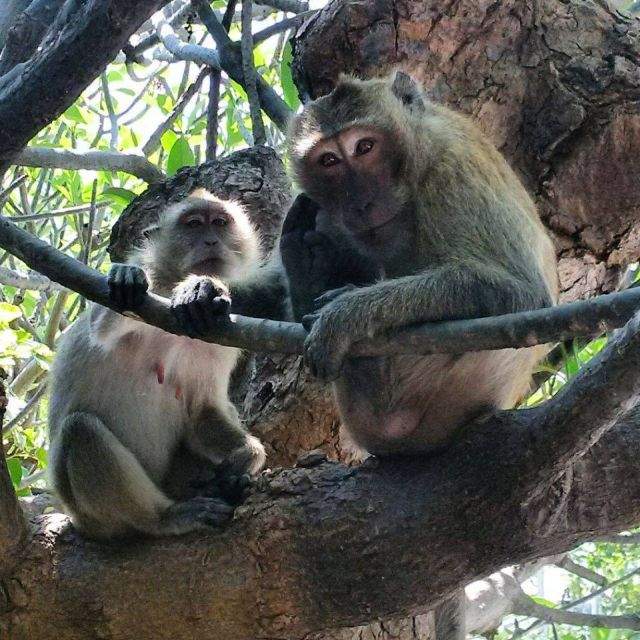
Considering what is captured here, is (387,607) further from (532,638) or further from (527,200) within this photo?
(532,638)

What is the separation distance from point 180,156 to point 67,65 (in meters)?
3.34

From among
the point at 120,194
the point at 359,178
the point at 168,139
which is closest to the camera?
the point at 359,178

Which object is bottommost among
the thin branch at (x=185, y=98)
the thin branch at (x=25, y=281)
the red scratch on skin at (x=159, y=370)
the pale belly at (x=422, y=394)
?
the pale belly at (x=422, y=394)

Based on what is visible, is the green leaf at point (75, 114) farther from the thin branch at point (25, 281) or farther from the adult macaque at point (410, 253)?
the adult macaque at point (410, 253)

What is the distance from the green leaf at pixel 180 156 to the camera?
6230 mm

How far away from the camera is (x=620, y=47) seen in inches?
189

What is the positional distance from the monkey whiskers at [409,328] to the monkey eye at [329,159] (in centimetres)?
93

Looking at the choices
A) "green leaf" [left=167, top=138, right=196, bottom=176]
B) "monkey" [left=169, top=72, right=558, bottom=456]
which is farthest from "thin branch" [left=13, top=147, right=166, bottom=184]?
Result: "monkey" [left=169, top=72, right=558, bottom=456]

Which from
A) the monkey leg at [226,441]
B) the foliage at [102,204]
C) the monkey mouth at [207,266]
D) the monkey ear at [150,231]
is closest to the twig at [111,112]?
the foliage at [102,204]

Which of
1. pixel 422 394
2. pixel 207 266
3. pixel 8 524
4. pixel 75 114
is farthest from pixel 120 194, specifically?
pixel 422 394

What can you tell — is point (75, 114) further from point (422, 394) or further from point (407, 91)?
point (422, 394)

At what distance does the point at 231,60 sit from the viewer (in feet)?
19.4

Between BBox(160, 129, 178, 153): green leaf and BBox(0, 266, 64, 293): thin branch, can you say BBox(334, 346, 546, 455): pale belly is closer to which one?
BBox(0, 266, 64, 293): thin branch

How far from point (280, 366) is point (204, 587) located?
Answer: 5.19ft
